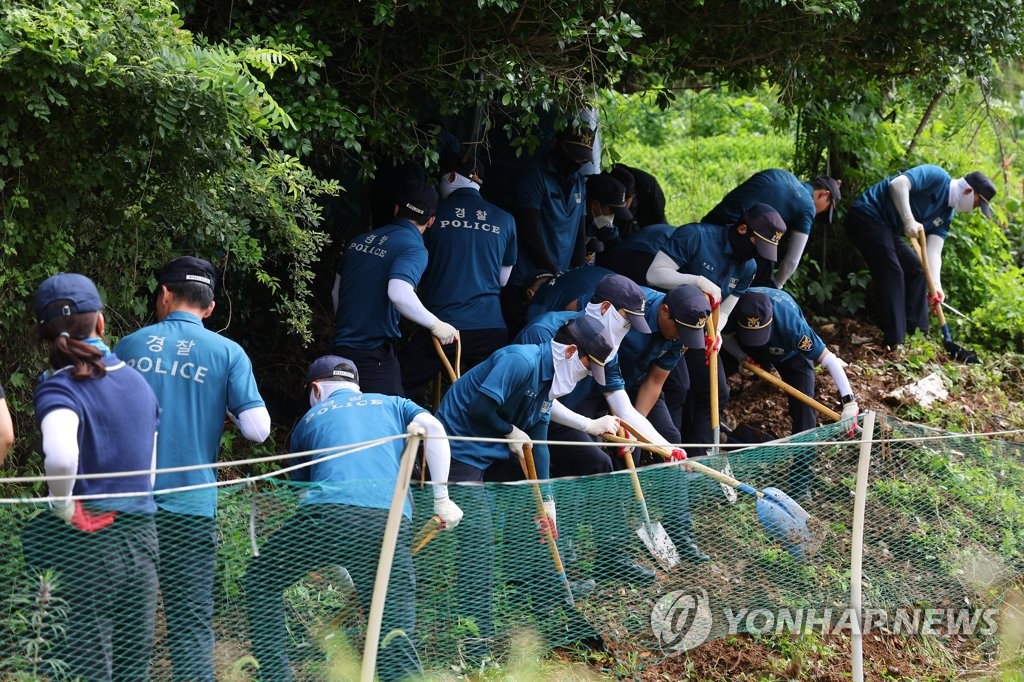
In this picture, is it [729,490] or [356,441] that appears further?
[729,490]

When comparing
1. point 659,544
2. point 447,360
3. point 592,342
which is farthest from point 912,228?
point 659,544

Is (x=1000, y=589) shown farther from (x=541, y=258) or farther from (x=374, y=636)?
(x=374, y=636)

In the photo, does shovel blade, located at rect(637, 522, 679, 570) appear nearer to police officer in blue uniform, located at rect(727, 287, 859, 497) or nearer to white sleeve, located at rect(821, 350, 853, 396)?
police officer in blue uniform, located at rect(727, 287, 859, 497)

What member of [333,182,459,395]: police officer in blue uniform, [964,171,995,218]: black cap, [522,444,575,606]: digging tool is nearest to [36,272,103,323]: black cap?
[522,444,575,606]: digging tool

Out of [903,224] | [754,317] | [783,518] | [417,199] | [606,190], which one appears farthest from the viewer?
[903,224]

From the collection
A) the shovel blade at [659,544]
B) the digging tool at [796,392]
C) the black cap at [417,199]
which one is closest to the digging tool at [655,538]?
the shovel blade at [659,544]

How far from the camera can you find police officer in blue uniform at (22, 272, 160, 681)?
14.0ft

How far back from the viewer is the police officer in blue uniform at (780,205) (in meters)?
8.99

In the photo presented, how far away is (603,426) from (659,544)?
87 centimetres

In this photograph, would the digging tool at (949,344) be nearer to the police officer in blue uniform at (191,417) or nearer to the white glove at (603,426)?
the white glove at (603,426)

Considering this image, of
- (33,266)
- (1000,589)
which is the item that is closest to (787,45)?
(1000,589)

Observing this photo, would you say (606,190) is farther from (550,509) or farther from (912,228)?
(550,509)

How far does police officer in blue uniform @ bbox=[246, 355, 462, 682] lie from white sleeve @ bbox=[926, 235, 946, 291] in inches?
245

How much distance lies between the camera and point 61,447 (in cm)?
422
